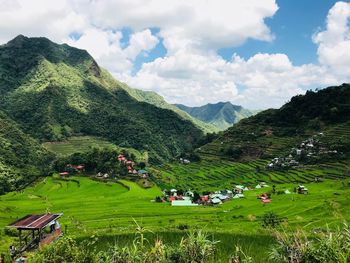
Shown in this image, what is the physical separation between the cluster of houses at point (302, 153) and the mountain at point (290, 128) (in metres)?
2.13

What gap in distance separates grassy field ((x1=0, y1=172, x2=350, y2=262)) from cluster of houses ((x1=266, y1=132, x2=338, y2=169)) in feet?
97.9

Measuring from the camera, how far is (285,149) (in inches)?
4390

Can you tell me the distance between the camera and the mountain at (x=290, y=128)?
113 meters

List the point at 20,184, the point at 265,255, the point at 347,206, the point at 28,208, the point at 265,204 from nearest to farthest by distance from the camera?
1. the point at 265,255
2. the point at 347,206
3. the point at 265,204
4. the point at 28,208
5. the point at 20,184

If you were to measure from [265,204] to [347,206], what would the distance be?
15050mm

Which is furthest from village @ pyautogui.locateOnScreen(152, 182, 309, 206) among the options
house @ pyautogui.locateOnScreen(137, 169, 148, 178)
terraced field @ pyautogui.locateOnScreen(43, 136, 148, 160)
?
terraced field @ pyautogui.locateOnScreen(43, 136, 148, 160)

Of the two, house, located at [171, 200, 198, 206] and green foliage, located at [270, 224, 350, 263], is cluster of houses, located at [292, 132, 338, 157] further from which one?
green foliage, located at [270, 224, 350, 263]

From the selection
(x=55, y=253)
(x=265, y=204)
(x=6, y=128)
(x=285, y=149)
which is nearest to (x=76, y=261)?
(x=55, y=253)

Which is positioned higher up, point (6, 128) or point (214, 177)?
point (6, 128)

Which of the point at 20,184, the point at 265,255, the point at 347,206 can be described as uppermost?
the point at 265,255

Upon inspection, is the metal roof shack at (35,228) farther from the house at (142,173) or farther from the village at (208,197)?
the house at (142,173)

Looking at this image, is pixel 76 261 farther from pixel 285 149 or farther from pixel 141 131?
pixel 141 131

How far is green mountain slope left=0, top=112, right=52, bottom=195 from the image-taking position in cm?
9375

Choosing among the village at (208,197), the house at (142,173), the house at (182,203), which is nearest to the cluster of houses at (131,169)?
the house at (142,173)
